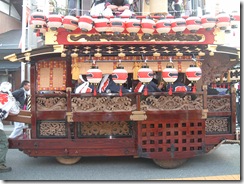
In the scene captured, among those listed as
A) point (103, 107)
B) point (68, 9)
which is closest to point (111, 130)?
point (103, 107)

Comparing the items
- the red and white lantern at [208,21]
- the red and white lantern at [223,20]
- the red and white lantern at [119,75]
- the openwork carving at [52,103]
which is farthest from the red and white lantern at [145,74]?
the red and white lantern at [223,20]

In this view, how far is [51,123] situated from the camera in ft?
18.9

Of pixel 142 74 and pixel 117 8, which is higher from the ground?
pixel 117 8

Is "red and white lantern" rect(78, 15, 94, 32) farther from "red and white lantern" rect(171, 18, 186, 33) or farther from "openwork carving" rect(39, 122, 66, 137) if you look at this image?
"openwork carving" rect(39, 122, 66, 137)

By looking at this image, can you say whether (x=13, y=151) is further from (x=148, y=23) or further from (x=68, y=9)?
(x=148, y=23)

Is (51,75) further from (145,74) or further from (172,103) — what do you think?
(172,103)

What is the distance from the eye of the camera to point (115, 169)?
5.62 m

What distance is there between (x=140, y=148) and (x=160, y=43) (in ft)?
6.97

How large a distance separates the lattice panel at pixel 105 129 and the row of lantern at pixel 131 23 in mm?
1877

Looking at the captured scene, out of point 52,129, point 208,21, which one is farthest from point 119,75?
point 208,21

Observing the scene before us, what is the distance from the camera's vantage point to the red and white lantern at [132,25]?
5441 millimetres

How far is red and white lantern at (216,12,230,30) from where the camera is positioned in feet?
18.4

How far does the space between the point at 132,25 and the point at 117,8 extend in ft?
4.28

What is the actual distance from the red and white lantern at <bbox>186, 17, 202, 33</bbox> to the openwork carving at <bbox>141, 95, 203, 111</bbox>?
1347mm
